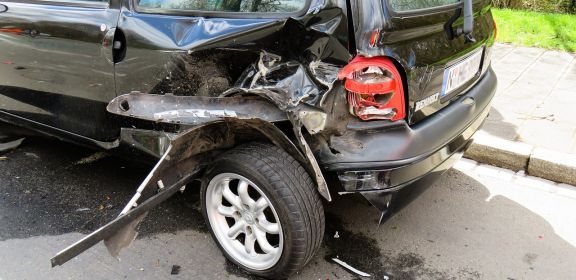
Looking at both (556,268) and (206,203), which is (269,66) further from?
(556,268)

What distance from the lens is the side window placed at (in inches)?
97.2

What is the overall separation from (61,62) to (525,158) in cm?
337

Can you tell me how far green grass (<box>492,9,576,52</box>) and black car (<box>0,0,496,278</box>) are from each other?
12.8ft

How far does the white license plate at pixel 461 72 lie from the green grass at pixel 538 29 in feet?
12.9

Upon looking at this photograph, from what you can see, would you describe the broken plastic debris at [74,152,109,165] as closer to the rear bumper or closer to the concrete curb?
the rear bumper

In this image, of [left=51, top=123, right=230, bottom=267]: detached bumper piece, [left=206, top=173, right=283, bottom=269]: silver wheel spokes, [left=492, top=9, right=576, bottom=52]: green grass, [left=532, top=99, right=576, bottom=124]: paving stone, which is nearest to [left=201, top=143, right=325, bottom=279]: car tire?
[left=206, top=173, right=283, bottom=269]: silver wheel spokes

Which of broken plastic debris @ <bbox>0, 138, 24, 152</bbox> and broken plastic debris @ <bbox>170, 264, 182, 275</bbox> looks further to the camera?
broken plastic debris @ <bbox>0, 138, 24, 152</bbox>

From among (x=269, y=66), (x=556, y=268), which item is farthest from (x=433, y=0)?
(x=556, y=268)

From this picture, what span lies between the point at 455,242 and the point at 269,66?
1.60 metres

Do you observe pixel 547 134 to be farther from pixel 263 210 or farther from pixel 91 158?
pixel 91 158

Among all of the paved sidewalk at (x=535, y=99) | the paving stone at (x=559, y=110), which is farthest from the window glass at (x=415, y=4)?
the paving stone at (x=559, y=110)

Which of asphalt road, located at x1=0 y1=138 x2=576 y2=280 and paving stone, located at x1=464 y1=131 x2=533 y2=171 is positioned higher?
paving stone, located at x1=464 y1=131 x2=533 y2=171

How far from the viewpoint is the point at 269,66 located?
2494mm

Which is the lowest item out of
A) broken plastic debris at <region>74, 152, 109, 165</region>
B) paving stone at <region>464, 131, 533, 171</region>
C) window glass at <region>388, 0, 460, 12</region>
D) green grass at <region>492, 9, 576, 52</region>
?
broken plastic debris at <region>74, 152, 109, 165</region>
